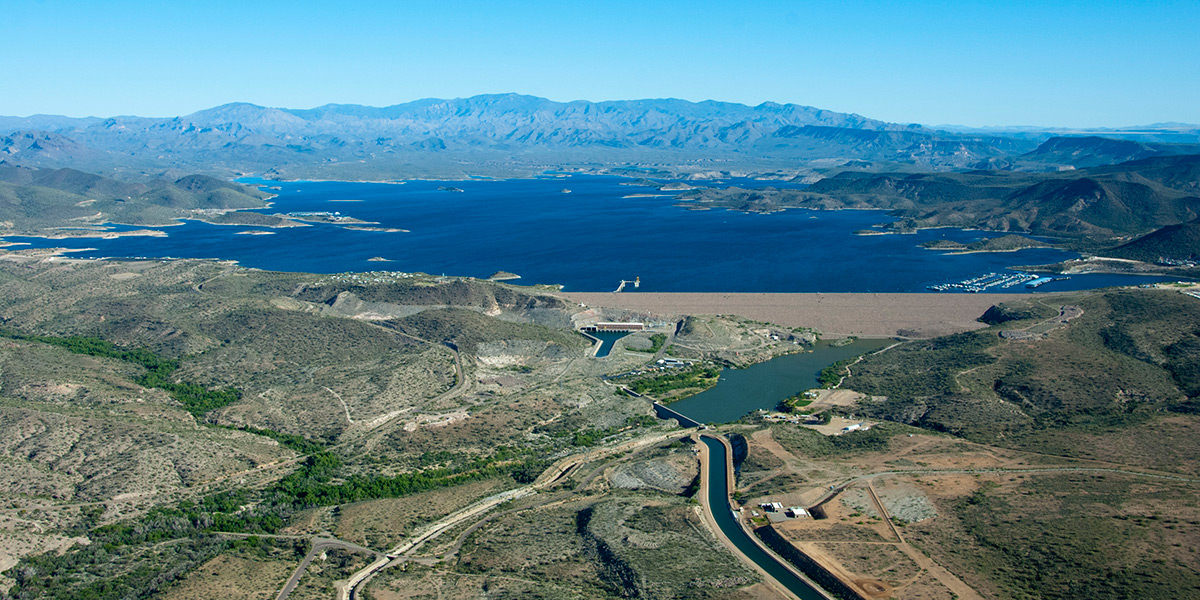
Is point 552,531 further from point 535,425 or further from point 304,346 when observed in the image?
point 304,346

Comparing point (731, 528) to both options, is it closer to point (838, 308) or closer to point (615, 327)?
point (615, 327)

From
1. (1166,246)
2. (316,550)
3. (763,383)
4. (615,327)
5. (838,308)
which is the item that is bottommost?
(763,383)

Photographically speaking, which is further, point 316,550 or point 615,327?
point 615,327

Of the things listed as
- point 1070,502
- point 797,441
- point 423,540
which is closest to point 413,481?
point 423,540

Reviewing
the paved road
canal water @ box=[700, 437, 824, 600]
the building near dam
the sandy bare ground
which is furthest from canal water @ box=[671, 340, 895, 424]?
the paved road

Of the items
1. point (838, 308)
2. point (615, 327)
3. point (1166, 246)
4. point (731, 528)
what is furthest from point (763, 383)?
point (1166, 246)

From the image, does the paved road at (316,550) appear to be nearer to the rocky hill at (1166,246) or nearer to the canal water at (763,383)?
the canal water at (763,383)
